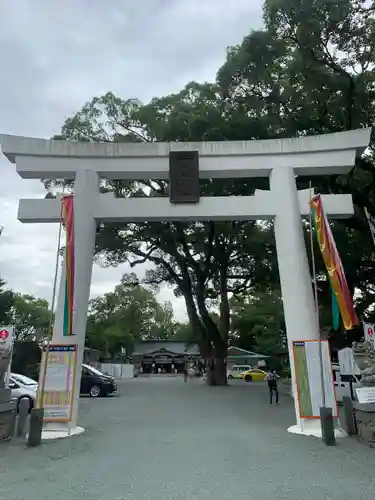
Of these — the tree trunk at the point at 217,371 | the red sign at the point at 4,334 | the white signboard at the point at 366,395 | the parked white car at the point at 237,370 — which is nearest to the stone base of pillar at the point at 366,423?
the white signboard at the point at 366,395

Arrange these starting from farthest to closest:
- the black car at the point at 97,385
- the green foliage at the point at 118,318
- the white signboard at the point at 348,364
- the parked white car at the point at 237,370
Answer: the green foliage at the point at 118,318
the parked white car at the point at 237,370
the black car at the point at 97,385
the white signboard at the point at 348,364

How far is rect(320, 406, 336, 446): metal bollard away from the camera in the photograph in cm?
801

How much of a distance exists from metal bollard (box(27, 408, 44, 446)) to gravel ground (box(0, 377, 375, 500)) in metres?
0.18

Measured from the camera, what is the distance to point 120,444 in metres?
8.30

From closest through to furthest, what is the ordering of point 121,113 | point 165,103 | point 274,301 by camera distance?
point 165,103
point 121,113
point 274,301

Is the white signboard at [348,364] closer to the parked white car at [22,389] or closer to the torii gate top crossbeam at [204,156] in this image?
the torii gate top crossbeam at [204,156]

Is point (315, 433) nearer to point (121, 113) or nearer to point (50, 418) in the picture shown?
point (50, 418)

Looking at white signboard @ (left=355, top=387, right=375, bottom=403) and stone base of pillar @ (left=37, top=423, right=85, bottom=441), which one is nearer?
white signboard @ (left=355, top=387, right=375, bottom=403)

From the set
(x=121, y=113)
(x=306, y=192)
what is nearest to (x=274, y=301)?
(x=121, y=113)

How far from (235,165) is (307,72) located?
5.70 metres

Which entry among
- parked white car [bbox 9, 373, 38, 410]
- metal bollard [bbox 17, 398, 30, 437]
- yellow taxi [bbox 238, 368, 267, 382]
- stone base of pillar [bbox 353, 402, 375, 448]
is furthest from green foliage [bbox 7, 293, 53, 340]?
stone base of pillar [bbox 353, 402, 375, 448]

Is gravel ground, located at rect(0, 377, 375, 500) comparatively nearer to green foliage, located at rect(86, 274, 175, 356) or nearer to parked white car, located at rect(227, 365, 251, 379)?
parked white car, located at rect(227, 365, 251, 379)

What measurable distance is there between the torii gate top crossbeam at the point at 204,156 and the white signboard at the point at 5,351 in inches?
179

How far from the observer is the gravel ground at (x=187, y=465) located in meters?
5.20
